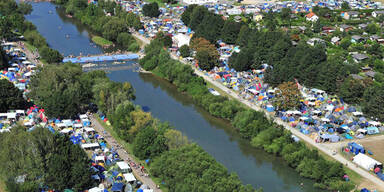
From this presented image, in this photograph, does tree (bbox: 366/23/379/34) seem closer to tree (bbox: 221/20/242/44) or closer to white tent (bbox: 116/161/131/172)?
tree (bbox: 221/20/242/44)

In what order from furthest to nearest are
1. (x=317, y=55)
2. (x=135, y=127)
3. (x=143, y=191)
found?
(x=317, y=55)
(x=135, y=127)
(x=143, y=191)

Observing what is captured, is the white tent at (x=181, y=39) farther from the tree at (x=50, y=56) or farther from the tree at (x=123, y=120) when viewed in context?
the tree at (x=123, y=120)

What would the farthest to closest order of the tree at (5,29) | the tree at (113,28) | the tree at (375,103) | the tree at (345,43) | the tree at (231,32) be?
the tree at (113,28) → the tree at (231,32) → the tree at (5,29) → the tree at (345,43) → the tree at (375,103)

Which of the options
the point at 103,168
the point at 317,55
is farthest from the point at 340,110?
the point at 103,168

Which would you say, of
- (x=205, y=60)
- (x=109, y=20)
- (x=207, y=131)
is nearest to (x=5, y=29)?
(x=109, y=20)

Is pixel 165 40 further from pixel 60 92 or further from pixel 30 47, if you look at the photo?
pixel 60 92

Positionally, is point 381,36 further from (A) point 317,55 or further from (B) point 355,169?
(B) point 355,169

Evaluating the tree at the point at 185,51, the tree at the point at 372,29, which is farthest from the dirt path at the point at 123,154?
the tree at the point at 372,29
